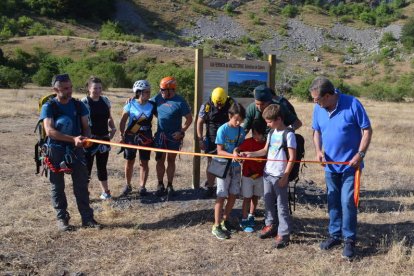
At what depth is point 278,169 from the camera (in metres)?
5.02

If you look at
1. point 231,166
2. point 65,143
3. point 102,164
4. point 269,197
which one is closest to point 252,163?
point 231,166

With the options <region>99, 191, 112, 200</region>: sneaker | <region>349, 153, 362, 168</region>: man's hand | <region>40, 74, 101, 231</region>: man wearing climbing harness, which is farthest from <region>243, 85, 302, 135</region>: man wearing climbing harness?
<region>99, 191, 112, 200</region>: sneaker

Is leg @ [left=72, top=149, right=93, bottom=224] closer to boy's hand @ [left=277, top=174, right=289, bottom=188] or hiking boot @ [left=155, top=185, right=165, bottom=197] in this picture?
hiking boot @ [left=155, top=185, right=165, bottom=197]

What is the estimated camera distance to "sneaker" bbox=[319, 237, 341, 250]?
5055 millimetres

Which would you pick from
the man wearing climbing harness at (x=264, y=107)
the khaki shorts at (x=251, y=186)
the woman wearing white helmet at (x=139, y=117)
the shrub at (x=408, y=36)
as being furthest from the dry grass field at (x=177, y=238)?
the shrub at (x=408, y=36)

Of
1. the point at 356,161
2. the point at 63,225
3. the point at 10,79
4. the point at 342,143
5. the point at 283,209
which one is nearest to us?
the point at 356,161

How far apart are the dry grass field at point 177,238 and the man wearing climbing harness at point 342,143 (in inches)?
15.8

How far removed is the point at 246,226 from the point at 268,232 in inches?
13.7

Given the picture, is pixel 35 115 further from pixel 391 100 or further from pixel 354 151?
pixel 391 100

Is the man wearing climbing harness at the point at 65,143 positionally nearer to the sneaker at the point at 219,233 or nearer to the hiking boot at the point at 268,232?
the sneaker at the point at 219,233

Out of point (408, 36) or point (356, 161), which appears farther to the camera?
point (408, 36)

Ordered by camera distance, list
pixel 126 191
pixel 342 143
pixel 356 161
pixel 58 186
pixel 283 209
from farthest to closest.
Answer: pixel 126 191 < pixel 58 186 < pixel 283 209 < pixel 342 143 < pixel 356 161

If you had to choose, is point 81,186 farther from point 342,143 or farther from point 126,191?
point 342,143

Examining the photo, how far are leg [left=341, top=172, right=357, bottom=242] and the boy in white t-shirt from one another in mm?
574
